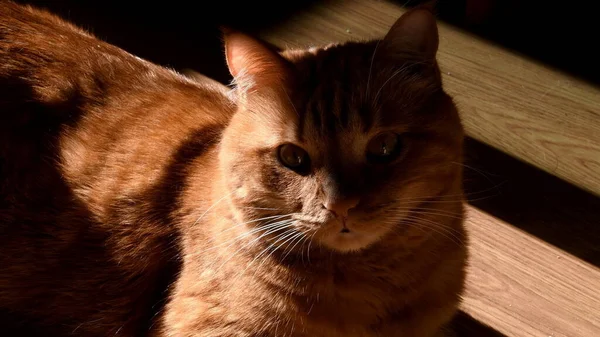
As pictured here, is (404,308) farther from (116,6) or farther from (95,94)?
(116,6)

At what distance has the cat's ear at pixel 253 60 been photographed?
1.42 meters

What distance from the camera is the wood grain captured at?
7.79 ft

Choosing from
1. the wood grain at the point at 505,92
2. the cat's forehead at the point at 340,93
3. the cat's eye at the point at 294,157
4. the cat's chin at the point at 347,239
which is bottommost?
the wood grain at the point at 505,92

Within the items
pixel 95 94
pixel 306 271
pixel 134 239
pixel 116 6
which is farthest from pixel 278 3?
pixel 306 271

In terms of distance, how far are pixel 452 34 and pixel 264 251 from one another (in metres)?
1.68

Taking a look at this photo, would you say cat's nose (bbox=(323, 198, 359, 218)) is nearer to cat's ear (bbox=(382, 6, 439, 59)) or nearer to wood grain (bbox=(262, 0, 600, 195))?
cat's ear (bbox=(382, 6, 439, 59))

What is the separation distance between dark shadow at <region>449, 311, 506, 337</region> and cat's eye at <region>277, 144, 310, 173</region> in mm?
693

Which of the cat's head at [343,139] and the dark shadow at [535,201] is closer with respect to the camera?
the cat's head at [343,139]

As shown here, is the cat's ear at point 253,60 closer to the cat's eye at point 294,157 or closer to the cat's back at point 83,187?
the cat's eye at point 294,157

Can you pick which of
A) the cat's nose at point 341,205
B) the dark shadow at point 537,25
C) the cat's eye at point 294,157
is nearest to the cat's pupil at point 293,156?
the cat's eye at point 294,157

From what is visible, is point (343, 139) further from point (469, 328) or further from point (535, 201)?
point (535, 201)

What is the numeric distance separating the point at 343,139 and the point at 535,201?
106 centimetres

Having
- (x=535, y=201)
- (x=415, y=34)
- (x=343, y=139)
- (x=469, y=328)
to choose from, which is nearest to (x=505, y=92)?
(x=535, y=201)

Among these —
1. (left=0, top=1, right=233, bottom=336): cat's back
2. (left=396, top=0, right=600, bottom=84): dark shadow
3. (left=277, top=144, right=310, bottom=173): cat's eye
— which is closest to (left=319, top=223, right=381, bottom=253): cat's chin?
(left=277, top=144, right=310, bottom=173): cat's eye
